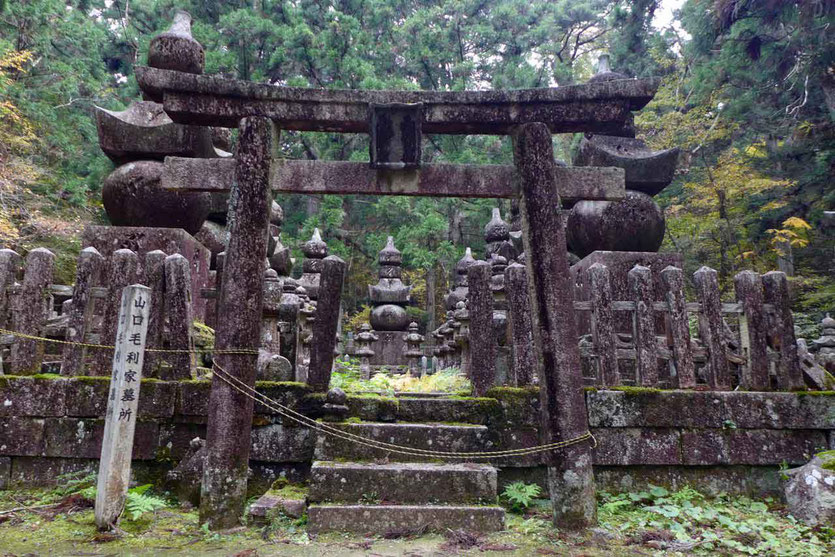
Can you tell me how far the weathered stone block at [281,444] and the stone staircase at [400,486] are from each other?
32cm

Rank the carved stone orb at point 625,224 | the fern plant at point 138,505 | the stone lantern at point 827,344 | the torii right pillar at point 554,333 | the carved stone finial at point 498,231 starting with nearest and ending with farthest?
the fern plant at point 138,505 → the torii right pillar at point 554,333 → the carved stone orb at point 625,224 → the stone lantern at point 827,344 → the carved stone finial at point 498,231

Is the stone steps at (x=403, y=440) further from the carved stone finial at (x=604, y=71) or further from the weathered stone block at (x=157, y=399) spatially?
the carved stone finial at (x=604, y=71)

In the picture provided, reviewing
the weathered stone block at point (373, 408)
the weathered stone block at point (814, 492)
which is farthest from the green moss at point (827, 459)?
the weathered stone block at point (373, 408)

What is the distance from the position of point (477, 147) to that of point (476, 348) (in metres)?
18.7

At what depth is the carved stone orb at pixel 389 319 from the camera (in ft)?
48.9

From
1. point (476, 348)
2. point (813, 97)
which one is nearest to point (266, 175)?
point (476, 348)

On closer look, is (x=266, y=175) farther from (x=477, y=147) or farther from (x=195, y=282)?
(x=477, y=147)

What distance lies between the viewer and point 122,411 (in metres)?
3.67

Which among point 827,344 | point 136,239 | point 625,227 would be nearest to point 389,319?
point 136,239

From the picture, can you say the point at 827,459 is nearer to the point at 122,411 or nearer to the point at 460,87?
the point at 122,411

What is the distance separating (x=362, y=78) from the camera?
67.2 feet

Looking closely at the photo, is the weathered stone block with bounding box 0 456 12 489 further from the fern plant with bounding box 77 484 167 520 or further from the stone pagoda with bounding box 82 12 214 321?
the stone pagoda with bounding box 82 12 214 321

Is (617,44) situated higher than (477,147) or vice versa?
(617,44)

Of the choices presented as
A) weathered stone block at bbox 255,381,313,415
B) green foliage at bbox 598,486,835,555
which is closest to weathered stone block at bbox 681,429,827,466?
green foliage at bbox 598,486,835,555
